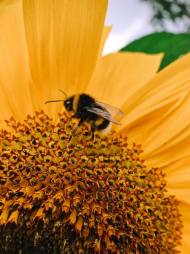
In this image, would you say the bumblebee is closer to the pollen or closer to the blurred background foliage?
the pollen

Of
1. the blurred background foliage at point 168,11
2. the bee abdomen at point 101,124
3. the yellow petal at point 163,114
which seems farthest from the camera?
the blurred background foliage at point 168,11

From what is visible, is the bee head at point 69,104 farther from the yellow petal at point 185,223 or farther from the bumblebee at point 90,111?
the yellow petal at point 185,223

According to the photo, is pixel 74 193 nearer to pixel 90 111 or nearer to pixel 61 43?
pixel 90 111

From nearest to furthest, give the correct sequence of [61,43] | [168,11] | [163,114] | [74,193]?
1. [74,193]
2. [61,43]
3. [163,114]
4. [168,11]

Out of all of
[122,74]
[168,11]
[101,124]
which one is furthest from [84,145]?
[168,11]

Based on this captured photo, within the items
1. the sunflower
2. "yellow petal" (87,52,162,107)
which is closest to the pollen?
the sunflower

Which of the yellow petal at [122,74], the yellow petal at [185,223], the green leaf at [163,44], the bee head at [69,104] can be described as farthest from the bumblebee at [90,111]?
the yellow petal at [185,223]

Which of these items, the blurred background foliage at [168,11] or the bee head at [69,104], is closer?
the bee head at [69,104]
